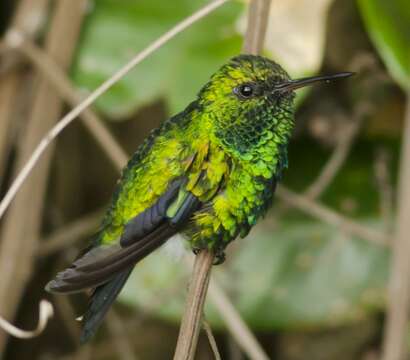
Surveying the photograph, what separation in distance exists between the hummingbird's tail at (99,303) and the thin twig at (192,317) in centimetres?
21

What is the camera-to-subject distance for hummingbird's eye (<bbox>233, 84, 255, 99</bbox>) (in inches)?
71.7

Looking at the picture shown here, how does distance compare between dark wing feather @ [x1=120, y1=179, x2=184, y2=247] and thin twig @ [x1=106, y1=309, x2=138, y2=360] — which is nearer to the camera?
dark wing feather @ [x1=120, y1=179, x2=184, y2=247]

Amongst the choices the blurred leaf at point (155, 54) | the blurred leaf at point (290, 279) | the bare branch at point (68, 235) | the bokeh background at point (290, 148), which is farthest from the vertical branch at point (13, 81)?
the blurred leaf at point (290, 279)

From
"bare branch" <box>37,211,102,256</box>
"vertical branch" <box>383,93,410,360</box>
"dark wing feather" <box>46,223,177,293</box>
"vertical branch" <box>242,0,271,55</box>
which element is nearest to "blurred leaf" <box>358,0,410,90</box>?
"vertical branch" <box>383,93,410,360</box>

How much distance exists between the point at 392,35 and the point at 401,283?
61 centimetres

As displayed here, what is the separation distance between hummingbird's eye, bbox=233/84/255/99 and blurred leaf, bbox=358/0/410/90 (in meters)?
0.55

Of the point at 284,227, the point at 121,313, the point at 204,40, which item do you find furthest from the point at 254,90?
the point at 121,313

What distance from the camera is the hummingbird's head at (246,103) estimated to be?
1.80 meters

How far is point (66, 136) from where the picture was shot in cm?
310

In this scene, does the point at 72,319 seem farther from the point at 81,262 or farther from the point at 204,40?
the point at 81,262

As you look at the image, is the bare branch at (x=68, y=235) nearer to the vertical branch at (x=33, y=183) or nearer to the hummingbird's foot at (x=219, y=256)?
the vertical branch at (x=33, y=183)

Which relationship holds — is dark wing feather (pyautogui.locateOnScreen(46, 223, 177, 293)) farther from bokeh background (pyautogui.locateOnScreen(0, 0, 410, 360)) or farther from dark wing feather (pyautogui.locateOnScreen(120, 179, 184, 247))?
bokeh background (pyautogui.locateOnScreen(0, 0, 410, 360))

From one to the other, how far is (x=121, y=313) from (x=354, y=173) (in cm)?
102

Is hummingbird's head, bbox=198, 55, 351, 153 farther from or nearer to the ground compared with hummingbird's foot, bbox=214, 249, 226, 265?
farther from the ground
